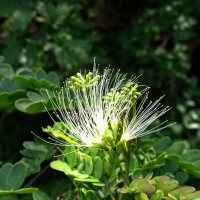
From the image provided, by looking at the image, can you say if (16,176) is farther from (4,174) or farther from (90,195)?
(90,195)

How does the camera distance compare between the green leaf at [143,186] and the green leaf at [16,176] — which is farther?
the green leaf at [16,176]

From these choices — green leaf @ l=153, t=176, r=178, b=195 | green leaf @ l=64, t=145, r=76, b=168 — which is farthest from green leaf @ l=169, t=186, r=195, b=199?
green leaf @ l=64, t=145, r=76, b=168

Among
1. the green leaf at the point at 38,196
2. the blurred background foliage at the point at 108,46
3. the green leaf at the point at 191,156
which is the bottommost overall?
the green leaf at the point at 38,196

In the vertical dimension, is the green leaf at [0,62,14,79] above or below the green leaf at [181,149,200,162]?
above

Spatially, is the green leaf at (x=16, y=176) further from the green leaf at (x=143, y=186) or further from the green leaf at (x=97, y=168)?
the green leaf at (x=143, y=186)

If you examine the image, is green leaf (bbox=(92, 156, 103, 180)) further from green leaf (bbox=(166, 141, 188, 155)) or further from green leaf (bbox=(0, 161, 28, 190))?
green leaf (bbox=(166, 141, 188, 155))

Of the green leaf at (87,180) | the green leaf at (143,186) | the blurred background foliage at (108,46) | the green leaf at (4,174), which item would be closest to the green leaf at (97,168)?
the green leaf at (87,180)

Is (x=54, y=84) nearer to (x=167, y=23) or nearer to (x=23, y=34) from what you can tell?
(x=23, y=34)

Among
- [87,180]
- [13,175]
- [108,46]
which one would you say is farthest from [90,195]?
[108,46]
